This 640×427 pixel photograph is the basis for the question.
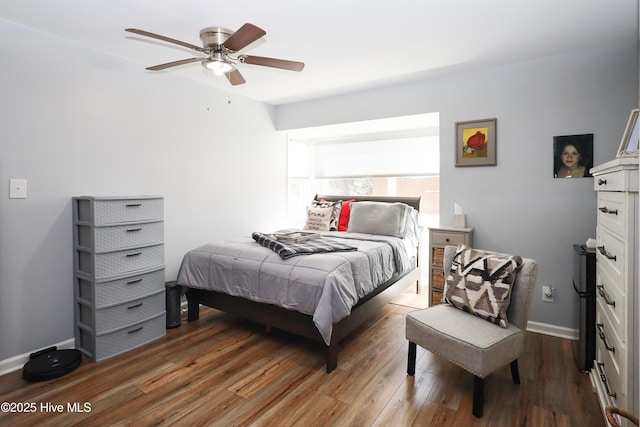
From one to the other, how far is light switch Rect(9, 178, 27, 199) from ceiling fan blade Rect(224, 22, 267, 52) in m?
1.77

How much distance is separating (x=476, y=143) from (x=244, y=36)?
7.87ft

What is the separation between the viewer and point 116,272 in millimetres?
2543

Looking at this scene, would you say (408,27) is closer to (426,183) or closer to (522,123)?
(522,123)

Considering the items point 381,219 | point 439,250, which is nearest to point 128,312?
point 381,219

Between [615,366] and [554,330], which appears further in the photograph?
[554,330]

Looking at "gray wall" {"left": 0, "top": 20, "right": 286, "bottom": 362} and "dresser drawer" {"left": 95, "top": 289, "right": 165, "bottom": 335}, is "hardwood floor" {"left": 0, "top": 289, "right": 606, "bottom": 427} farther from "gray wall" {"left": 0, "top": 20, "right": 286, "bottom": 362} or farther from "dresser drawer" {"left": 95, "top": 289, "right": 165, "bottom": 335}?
"gray wall" {"left": 0, "top": 20, "right": 286, "bottom": 362}

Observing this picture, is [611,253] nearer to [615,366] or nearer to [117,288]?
[615,366]

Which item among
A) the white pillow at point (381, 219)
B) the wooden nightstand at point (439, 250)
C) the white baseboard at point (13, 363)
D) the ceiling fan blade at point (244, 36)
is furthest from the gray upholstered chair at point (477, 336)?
the white baseboard at point (13, 363)

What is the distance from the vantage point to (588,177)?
279 centimetres

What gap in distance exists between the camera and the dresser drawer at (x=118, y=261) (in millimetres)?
2459

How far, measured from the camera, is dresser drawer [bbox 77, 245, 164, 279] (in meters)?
2.46

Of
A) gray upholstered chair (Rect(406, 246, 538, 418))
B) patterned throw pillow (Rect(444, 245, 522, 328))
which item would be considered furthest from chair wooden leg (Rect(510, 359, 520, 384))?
patterned throw pillow (Rect(444, 245, 522, 328))

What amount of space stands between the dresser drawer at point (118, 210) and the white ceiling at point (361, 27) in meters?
1.15

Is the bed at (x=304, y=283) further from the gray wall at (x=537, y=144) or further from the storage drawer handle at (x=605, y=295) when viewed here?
the storage drawer handle at (x=605, y=295)
